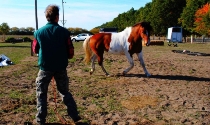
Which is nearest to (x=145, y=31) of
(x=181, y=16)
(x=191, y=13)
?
(x=191, y=13)

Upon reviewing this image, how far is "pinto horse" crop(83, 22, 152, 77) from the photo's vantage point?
381 inches

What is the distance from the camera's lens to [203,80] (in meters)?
9.56

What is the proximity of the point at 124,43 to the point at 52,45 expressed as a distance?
18.3 feet

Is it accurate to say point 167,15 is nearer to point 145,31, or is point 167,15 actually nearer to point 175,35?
point 175,35

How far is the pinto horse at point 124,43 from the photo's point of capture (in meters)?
9.67

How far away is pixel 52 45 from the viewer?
189 inches

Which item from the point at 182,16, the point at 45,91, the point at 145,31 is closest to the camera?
the point at 45,91

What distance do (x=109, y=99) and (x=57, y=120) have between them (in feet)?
6.33

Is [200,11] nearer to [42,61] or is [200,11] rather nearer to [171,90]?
[171,90]

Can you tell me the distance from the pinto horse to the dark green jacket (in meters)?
4.96

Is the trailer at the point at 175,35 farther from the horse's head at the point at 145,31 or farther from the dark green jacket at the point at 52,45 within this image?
the dark green jacket at the point at 52,45

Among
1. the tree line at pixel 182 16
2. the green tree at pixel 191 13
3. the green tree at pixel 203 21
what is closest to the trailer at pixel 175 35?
the tree line at pixel 182 16

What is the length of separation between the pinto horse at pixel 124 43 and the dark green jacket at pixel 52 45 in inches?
195

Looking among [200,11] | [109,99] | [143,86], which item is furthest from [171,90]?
[200,11]
